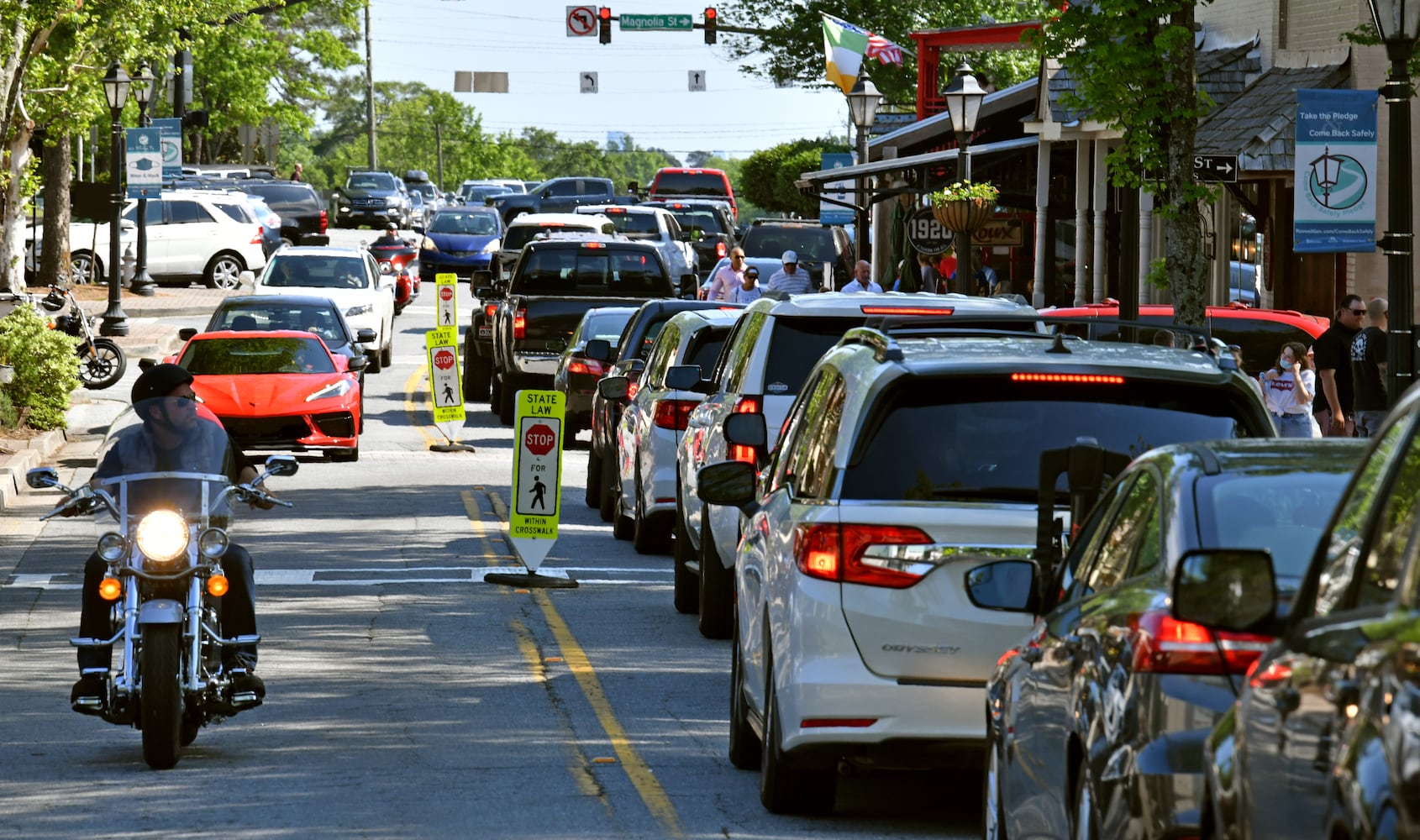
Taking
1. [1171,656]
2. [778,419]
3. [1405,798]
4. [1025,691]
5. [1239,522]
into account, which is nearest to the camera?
[1405,798]

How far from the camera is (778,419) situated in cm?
1251

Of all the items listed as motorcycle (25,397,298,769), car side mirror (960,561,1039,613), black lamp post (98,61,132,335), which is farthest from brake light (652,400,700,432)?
black lamp post (98,61,132,335)

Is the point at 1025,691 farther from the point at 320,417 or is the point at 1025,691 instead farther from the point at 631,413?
the point at 320,417

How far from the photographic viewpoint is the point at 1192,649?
15.7 feet

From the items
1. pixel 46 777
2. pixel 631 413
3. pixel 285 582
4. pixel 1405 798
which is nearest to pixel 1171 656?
pixel 1405 798

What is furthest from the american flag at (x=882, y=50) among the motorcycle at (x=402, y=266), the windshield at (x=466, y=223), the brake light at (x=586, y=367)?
the brake light at (x=586, y=367)

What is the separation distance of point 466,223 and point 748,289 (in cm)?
2258

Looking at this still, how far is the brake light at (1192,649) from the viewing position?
4.73m

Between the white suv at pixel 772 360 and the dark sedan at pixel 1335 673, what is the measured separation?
7779 millimetres

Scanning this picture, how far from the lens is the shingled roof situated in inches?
938

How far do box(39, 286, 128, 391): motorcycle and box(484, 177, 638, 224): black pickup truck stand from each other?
30.1 meters

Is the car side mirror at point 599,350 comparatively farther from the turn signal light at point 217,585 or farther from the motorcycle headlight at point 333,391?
the turn signal light at point 217,585

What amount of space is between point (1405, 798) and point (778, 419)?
938cm

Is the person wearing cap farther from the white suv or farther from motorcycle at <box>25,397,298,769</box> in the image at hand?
motorcycle at <box>25,397,298,769</box>
